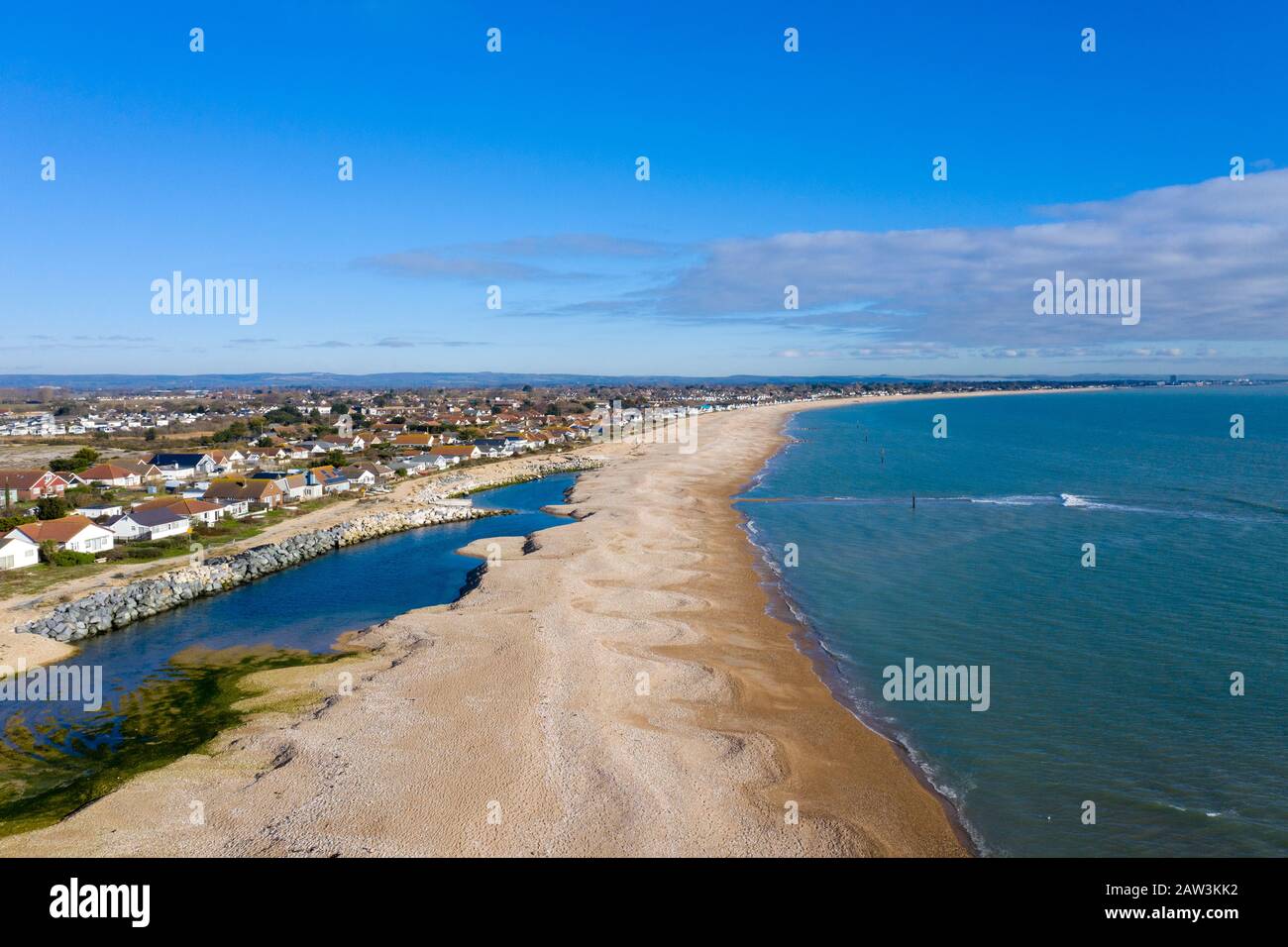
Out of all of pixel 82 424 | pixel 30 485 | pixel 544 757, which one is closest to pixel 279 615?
pixel 544 757

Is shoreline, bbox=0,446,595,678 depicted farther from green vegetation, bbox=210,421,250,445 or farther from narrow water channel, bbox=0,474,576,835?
green vegetation, bbox=210,421,250,445

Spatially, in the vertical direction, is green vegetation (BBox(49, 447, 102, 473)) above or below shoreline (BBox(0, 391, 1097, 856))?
above

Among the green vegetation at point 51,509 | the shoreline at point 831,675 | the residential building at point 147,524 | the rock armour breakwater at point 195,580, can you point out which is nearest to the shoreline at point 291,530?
the rock armour breakwater at point 195,580

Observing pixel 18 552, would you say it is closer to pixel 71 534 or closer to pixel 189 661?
pixel 71 534

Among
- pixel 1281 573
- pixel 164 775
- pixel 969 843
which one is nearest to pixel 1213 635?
pixel 1281 573

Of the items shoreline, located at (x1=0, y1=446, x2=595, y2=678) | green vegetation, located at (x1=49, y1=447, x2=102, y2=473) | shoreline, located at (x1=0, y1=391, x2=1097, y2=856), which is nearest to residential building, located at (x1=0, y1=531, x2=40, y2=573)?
shoreline, located at (x1=0, y1=446, x2=595, y2=678)

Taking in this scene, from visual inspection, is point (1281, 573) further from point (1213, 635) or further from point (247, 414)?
point (247, 414)
